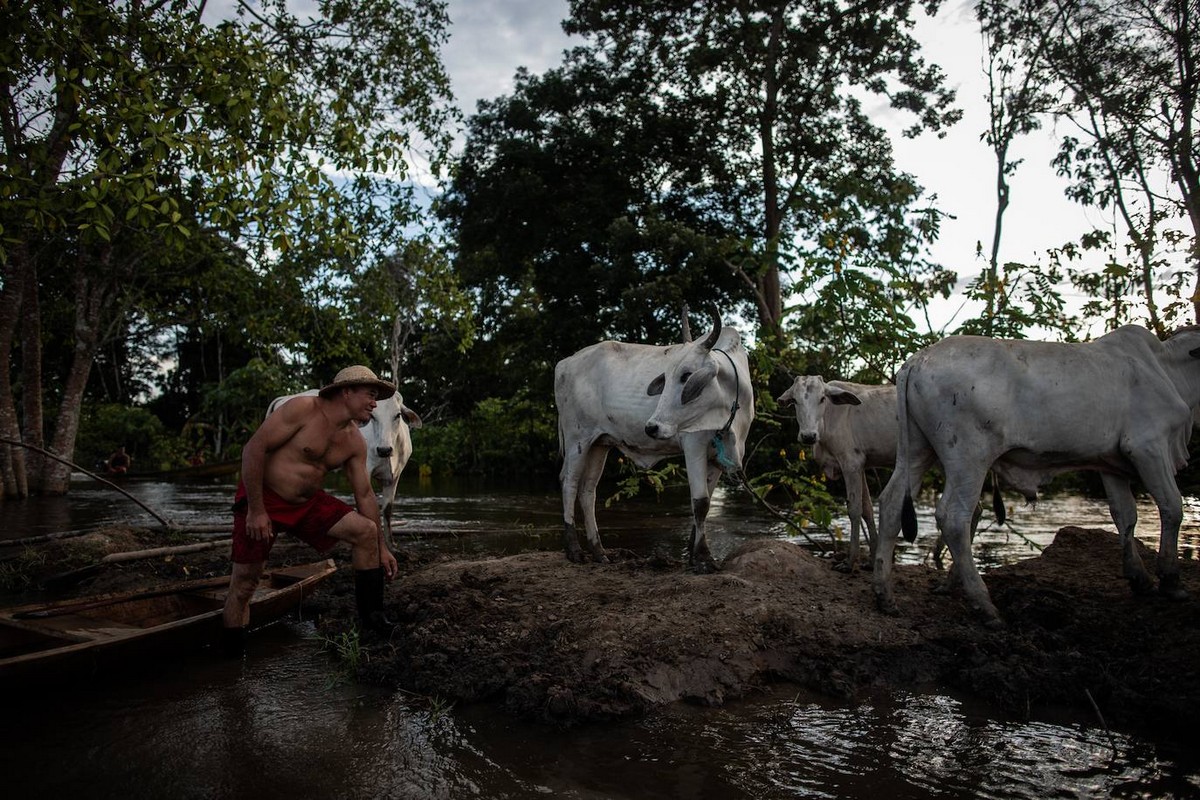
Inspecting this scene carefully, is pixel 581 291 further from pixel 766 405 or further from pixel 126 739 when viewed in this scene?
pixel 126 739

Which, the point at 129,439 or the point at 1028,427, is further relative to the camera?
the point at 129,439

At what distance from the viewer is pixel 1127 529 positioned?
609 cm

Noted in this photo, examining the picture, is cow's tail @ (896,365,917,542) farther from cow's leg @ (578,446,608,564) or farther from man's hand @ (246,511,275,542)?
man's hand @ (246,511,275,542)

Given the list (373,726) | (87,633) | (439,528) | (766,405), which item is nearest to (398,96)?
(439,528)

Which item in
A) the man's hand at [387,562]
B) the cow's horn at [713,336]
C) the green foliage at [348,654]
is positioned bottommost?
the green foliage at [348,654]

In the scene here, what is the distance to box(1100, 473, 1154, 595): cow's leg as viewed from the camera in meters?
5.97

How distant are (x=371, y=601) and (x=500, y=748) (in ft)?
6.44

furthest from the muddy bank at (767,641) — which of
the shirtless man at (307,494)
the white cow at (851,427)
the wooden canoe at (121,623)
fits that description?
the white cow at (851,427)

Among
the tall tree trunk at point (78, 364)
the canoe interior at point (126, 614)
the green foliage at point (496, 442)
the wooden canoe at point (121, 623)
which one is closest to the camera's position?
the wooden canoe at point (121, 623)

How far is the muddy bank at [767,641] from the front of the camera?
4465 mm

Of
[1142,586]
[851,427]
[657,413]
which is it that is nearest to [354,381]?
[657,413]

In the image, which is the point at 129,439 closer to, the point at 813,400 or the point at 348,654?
the point at 813,400

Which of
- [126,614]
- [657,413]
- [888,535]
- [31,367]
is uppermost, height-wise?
[31,367]

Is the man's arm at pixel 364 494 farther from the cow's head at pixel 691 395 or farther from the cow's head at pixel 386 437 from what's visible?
the cow's head at pixel 386 437
